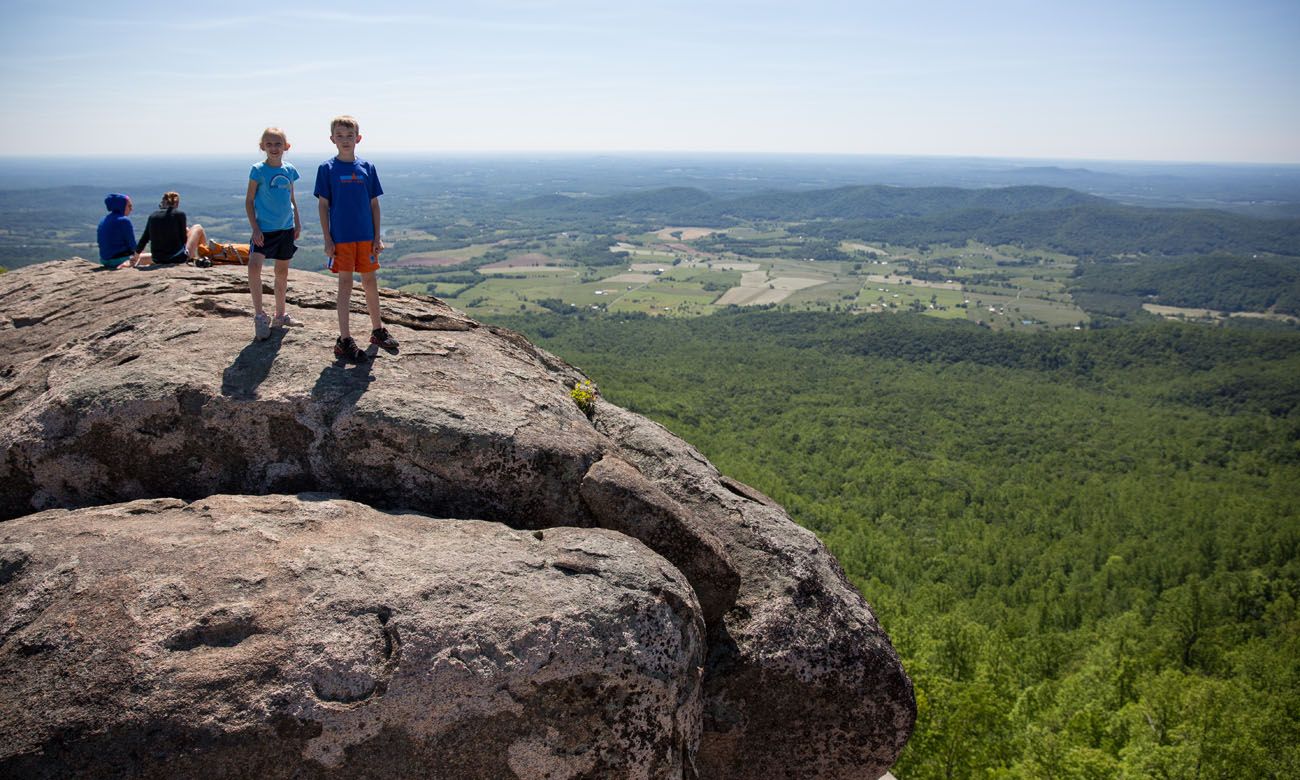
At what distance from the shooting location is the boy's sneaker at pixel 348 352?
8.91 meters

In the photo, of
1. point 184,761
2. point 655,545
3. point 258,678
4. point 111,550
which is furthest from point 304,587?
point 655,545

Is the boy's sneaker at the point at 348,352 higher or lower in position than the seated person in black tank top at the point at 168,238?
lower

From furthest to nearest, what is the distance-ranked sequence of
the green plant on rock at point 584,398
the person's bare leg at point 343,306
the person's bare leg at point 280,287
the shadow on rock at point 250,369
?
the green plant on rock at point 584,398, the person's bare leg at point 280,287, the person's bare leg at point 343,306, the shadow on rock at point 250,369

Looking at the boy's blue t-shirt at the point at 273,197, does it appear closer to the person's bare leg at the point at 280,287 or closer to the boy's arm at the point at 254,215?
the boy's arm at the point at 254,215

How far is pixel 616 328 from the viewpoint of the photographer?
535 ft

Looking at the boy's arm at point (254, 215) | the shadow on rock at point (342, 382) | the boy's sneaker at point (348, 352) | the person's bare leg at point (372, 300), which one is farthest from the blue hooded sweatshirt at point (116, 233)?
the shadow on rock at point (342, 382)

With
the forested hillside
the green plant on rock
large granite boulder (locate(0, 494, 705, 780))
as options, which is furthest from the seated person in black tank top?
the forested hillside

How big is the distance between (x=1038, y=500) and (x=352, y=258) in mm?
87358

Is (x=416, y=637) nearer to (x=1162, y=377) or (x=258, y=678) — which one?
(x=258, y=678)

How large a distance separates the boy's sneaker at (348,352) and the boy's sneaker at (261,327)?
1135 mm

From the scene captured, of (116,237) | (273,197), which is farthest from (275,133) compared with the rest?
(116,237)

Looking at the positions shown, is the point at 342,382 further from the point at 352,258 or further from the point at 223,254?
the point at 223,254

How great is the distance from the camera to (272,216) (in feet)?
32.6

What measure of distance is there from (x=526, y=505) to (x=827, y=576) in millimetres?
4161
